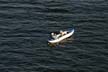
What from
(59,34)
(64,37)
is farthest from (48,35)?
(64,37)

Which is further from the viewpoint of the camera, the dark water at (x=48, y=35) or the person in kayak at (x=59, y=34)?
the person in kayak at (x=59, y=34)

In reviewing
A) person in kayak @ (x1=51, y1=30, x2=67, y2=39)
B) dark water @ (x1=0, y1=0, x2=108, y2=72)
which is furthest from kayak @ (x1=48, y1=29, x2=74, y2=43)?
dark water @ (x1=0, y1=0, x2=108, y2=72)

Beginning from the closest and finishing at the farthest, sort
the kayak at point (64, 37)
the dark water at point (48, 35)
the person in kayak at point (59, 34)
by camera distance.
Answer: the dark water at point (48, 35)
the kayak at point (64, 37)
the person in kayak at point (59, 34)

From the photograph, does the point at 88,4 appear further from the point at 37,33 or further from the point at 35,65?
the point at 35,65

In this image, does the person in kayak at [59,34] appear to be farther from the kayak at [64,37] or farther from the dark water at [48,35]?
the dark water at [48,35]

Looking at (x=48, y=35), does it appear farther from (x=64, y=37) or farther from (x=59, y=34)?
(x=64, y=37)

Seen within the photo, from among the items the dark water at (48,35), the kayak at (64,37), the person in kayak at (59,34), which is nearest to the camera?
the dark water at (48,35)

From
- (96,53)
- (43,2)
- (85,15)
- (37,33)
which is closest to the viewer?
(96,53)

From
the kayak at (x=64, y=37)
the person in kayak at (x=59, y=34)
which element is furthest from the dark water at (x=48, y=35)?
the person in kayak at (x=59, y=34)

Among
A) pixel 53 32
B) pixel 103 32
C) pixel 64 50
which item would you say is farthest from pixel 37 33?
pixel 103 32
